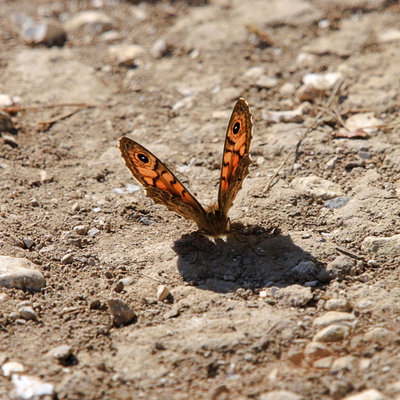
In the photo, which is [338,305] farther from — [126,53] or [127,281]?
[126,53]

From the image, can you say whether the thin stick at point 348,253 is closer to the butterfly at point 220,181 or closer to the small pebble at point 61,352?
the butterfly at point 220,181

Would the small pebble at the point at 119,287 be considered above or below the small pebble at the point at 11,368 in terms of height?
above

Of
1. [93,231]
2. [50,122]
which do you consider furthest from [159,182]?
[50,122]

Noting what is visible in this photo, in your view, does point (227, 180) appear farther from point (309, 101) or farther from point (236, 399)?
point (309, 101)

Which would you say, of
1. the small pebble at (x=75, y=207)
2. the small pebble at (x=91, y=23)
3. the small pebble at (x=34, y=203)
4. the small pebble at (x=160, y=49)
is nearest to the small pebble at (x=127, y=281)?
the small pebble at (x=75, y=207)

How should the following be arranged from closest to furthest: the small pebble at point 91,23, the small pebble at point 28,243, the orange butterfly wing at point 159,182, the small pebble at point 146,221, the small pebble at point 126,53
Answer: the orange butterfly wing at point 159,182
the small pebble at point 28,243
the small pebble at point 146,221
the small pebble at point 126,53
the small pebble at point 91,23

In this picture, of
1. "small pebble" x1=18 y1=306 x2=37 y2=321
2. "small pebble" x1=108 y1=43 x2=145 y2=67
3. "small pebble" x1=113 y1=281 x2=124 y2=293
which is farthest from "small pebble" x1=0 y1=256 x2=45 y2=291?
"small pebble" x1=108 y1=43 x2=145 y2=67
